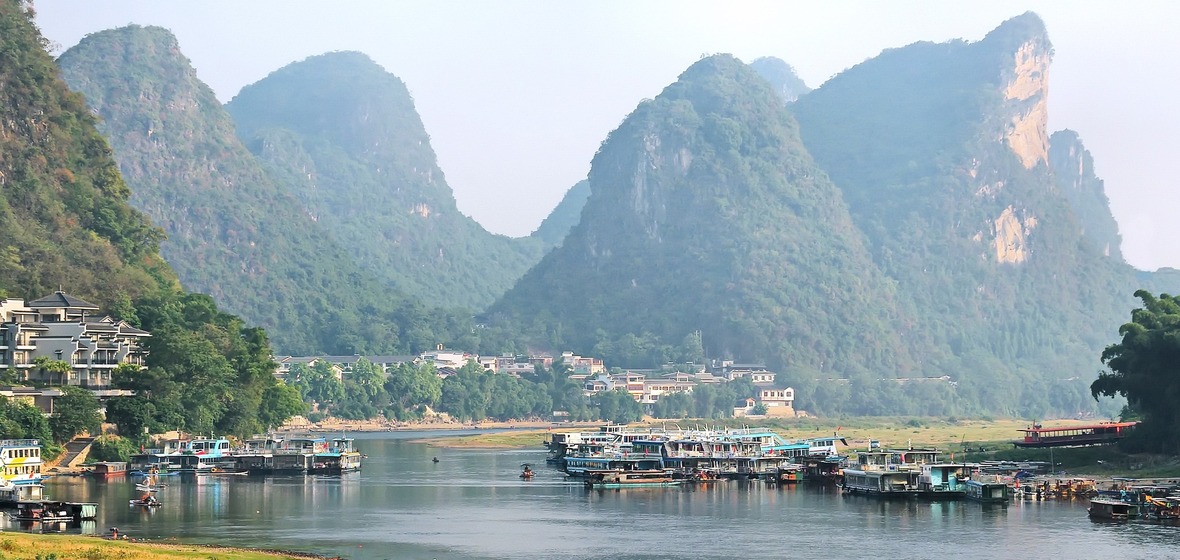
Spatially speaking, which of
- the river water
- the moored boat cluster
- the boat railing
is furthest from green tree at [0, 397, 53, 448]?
the moored boat cluster

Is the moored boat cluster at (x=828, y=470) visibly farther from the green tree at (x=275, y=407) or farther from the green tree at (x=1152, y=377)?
the green tree at (x=275, y=407)

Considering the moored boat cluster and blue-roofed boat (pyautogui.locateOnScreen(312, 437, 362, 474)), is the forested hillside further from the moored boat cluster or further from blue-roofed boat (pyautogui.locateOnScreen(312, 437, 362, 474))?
the moored boat cluster

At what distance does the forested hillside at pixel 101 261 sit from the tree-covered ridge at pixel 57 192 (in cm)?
13

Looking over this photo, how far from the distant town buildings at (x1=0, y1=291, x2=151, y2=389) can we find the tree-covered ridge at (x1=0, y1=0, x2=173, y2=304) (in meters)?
12.1

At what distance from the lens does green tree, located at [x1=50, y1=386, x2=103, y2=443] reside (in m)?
111

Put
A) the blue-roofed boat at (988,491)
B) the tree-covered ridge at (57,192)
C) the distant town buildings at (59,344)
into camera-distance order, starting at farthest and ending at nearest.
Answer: the tree-covered ridge at (57,192) → the distant town buildings at (59,344) → the blue-roofed boat at (988,491)

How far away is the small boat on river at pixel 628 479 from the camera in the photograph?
112250mm

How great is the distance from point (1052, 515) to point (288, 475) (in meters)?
54.7

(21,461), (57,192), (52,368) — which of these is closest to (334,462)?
(52,368)

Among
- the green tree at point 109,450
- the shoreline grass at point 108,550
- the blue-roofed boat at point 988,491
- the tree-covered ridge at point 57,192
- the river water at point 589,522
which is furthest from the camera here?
the tree-covered ridge at point 57,192

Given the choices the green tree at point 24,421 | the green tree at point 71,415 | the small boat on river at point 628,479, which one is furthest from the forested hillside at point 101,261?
the small boat on river at point 628,479

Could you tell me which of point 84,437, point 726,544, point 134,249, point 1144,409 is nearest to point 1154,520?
point 726,544

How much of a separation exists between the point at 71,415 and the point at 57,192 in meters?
51.6

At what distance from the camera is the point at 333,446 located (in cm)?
12731
